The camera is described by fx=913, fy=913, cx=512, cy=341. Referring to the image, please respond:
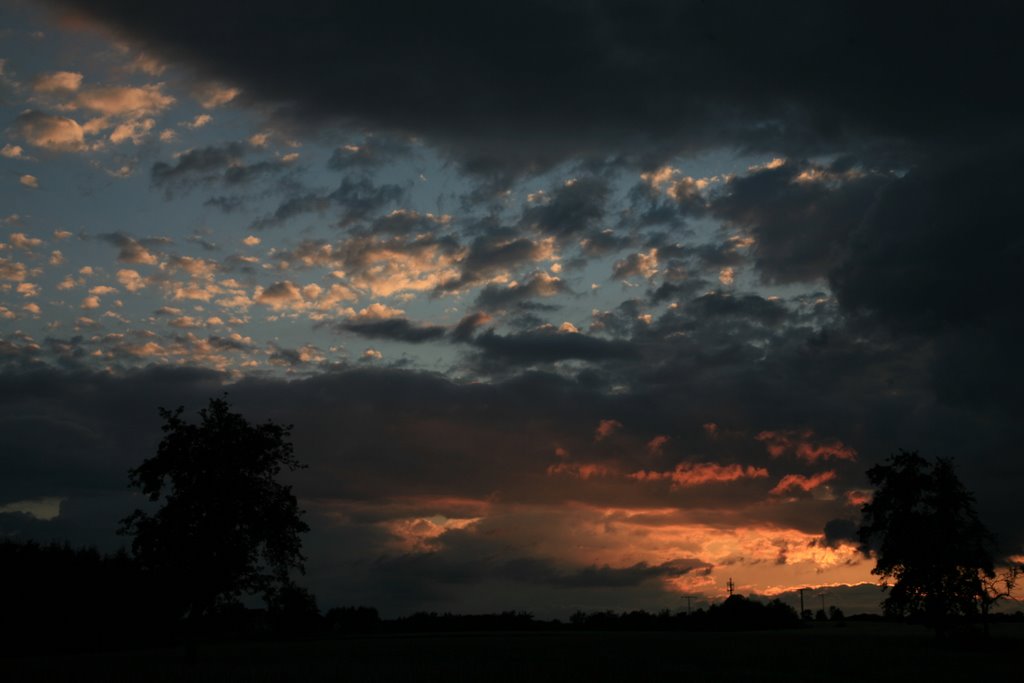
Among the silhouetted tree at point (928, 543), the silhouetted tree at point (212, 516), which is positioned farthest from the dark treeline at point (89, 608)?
the silhouetted tree at point (928, 543)

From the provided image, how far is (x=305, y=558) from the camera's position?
61.1 meters

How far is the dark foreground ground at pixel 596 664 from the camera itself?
151 ft

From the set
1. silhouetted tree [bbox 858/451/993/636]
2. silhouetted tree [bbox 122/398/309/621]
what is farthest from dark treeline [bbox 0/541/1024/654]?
silhouetted tree [bbox 858/451/993/636]

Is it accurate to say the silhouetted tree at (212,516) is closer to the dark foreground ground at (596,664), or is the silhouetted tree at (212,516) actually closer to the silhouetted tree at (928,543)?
the dark foreground ground at (596,664)

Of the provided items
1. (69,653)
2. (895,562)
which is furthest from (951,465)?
(69,653)

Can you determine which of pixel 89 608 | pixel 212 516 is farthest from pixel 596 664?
pixel 89 608

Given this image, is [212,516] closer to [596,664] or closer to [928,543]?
[596,664]

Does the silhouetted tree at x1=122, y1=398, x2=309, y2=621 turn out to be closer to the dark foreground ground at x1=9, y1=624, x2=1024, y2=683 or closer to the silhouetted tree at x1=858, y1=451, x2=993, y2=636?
the dark foreground ground at x1=9, y1=624, x2=1024, y2=683

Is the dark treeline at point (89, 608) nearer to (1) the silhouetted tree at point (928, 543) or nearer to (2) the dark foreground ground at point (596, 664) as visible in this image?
(2) the dark foreground ground at point (596, 664)

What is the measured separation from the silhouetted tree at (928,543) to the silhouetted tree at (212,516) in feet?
145

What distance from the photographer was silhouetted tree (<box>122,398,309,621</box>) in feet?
190

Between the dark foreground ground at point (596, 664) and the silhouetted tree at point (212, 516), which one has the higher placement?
the silhouetted tree at point (212, 516)

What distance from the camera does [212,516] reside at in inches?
2302

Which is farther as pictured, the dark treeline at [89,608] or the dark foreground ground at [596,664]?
the dark treeline at [89,608]
